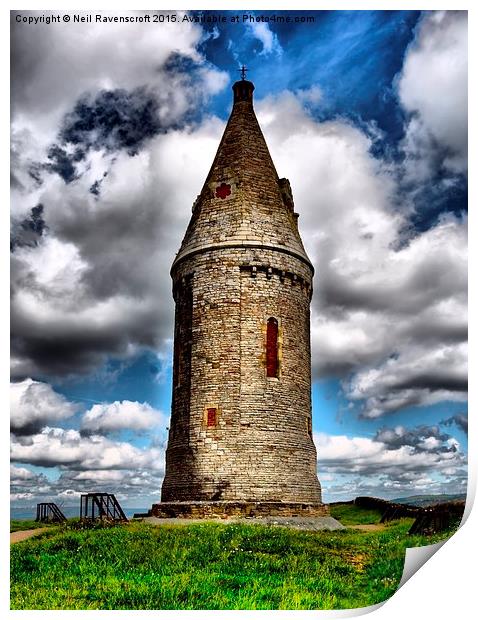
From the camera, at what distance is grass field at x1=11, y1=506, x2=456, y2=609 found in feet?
40.7

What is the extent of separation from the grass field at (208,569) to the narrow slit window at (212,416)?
365cm

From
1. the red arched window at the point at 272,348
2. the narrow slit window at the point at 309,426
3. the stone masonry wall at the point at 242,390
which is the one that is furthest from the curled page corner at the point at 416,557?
the red arched window at the point at 272,348

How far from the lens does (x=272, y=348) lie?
68.3 ft

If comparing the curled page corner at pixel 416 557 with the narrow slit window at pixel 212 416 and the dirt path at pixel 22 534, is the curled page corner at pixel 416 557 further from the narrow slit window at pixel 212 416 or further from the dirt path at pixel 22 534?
the dirt path at pixel 22 534

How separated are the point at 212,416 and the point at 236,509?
2725mm

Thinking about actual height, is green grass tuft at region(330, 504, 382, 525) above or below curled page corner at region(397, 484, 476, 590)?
below

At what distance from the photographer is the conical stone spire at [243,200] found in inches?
842

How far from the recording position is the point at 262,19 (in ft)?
47.7

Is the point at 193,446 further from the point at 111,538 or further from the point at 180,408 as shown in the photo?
the point at 111,538

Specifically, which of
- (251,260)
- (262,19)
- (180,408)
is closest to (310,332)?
(251,260)

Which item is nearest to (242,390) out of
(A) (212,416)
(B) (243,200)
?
(A) (212,416)

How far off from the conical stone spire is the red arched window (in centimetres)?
240

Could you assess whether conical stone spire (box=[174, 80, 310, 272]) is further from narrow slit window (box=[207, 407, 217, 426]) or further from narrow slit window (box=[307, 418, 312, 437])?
narrow slit window (box=[307, 418, 312, 437])

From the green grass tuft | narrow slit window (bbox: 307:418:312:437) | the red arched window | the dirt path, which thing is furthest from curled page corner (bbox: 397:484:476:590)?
the dirt path
